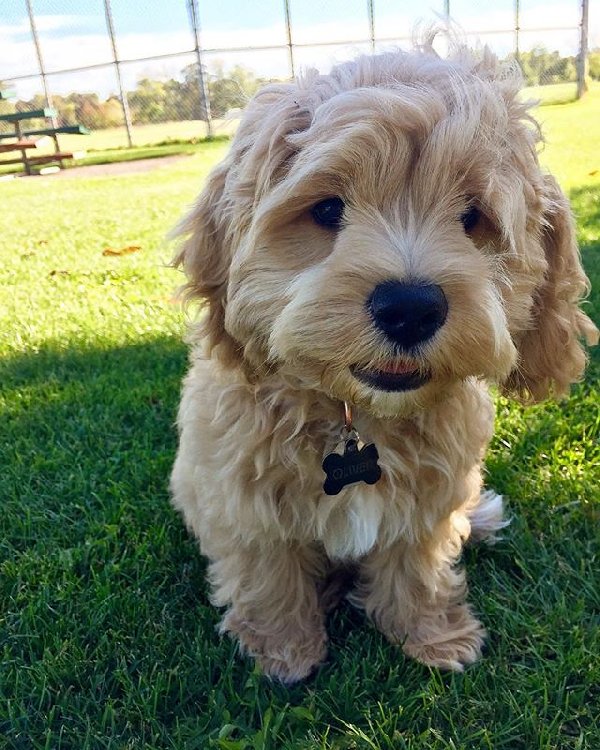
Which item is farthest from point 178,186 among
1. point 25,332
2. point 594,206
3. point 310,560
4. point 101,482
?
point 310,560

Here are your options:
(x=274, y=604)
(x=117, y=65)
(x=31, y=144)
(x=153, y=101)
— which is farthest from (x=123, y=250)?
(x=153, y=101)

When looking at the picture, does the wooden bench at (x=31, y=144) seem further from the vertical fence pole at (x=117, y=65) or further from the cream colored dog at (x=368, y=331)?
the cream colored dog at (x=368, y=331)

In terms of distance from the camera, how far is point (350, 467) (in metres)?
1.96

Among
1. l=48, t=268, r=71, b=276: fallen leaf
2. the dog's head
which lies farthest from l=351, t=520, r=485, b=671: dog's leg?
l=48, t=268, r=71, b=276: fallen leaf

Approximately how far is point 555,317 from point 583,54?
2197cm

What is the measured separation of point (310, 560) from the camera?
2.38 metres

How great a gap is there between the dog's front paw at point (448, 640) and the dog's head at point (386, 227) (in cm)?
93

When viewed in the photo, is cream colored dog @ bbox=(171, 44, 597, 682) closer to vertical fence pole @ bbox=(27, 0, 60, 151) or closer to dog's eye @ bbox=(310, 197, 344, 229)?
dog's eye @ bbox=(310, 197, 344, 229)

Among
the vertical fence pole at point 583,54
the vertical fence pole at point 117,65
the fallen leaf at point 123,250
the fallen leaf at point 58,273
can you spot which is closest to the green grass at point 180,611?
the fallen leaf at point 58,273

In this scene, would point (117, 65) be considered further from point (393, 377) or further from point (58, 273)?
point (393, 377)

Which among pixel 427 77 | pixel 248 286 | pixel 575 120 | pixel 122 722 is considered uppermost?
pixel 427 77

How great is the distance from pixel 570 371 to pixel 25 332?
360 centimetres

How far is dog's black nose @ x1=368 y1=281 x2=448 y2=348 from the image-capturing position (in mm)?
1577

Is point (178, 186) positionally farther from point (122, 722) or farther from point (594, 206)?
point (122, 722)
